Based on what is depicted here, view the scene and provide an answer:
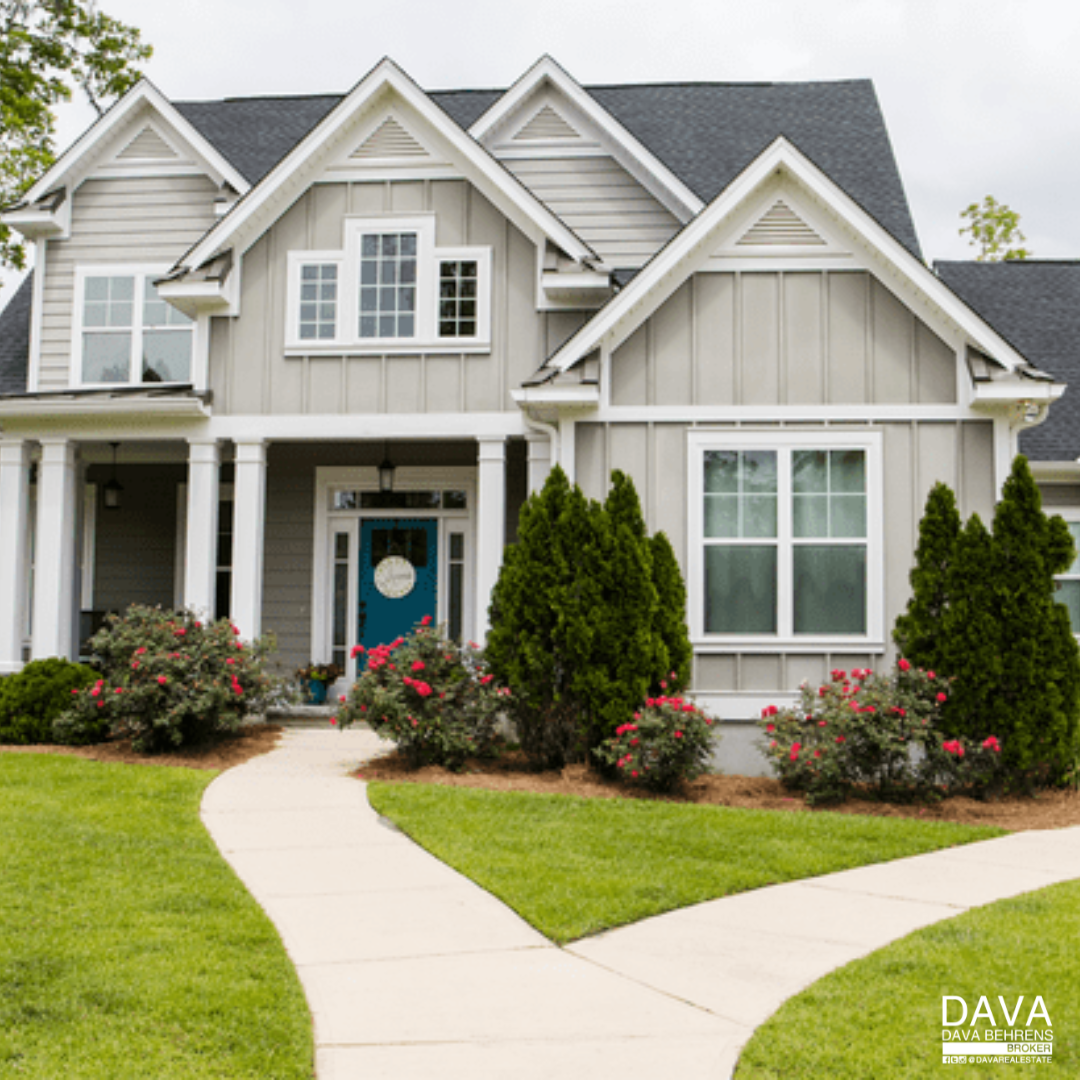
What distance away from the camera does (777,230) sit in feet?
34.4

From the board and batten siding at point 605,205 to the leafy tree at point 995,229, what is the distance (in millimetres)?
16955

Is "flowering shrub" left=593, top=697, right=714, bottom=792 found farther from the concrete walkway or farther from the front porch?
the front porch

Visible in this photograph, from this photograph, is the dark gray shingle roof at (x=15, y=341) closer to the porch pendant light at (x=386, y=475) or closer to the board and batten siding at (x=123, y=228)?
the board and batten siding at (x=123, y=228)

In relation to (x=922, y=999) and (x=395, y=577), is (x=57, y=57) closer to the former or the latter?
(x=395, y=577)

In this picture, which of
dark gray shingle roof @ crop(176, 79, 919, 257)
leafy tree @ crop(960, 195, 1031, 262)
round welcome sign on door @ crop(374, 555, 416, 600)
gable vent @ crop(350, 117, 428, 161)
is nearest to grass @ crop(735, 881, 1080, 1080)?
round welcome sign on door @ crop(374, 555, 416, 600)

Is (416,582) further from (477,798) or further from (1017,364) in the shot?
(1017,364)

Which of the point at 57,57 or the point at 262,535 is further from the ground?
the point at 57,57

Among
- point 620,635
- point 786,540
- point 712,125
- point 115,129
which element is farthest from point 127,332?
point 712,125

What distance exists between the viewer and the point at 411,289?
39.4ft

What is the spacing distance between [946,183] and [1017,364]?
3826cm

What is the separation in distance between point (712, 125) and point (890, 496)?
7.99m

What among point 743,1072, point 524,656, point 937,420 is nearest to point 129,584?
point 524,656

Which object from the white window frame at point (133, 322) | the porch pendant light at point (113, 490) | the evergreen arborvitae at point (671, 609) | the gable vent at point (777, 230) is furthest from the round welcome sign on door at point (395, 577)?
the gable vent at point (777, 230)

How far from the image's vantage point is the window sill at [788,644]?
32.9ft
